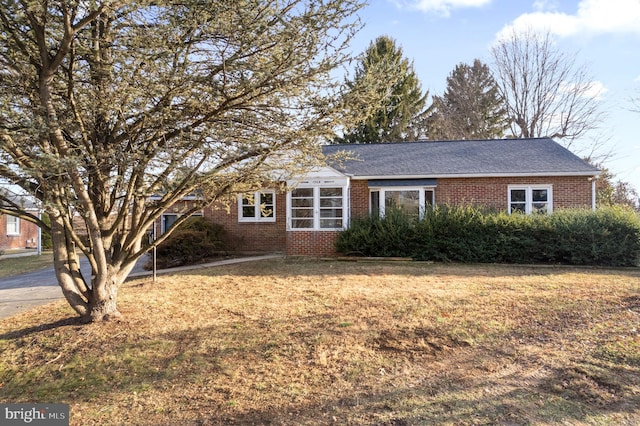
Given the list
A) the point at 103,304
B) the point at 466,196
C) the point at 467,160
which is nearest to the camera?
the point at 103,304

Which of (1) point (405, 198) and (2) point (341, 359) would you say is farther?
(1) point (405, 198)

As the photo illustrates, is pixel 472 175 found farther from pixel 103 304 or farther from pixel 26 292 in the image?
pixel 26 292

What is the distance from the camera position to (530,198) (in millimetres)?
14164

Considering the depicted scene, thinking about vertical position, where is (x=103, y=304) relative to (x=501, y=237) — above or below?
below

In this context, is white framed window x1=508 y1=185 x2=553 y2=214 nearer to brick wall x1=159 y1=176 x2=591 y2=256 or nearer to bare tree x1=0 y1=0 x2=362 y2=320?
brick wall x1=159 y1=176 x2=591 y2=256

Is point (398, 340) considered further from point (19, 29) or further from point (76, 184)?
point (19, 29)

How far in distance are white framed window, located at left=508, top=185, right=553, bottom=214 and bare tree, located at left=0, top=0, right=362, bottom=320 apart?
459 inches

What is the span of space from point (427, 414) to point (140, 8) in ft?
17.2

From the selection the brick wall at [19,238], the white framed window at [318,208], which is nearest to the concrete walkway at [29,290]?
the white framed window at [318,208]

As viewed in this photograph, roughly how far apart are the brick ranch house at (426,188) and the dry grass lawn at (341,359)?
6.50 m

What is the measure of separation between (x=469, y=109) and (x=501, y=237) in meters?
25.2

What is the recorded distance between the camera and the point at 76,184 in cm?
446

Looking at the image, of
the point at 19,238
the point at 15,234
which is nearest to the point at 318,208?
the point at 15,234

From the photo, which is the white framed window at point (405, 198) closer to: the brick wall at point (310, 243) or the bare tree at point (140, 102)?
the brick wall at point (310, 243)
